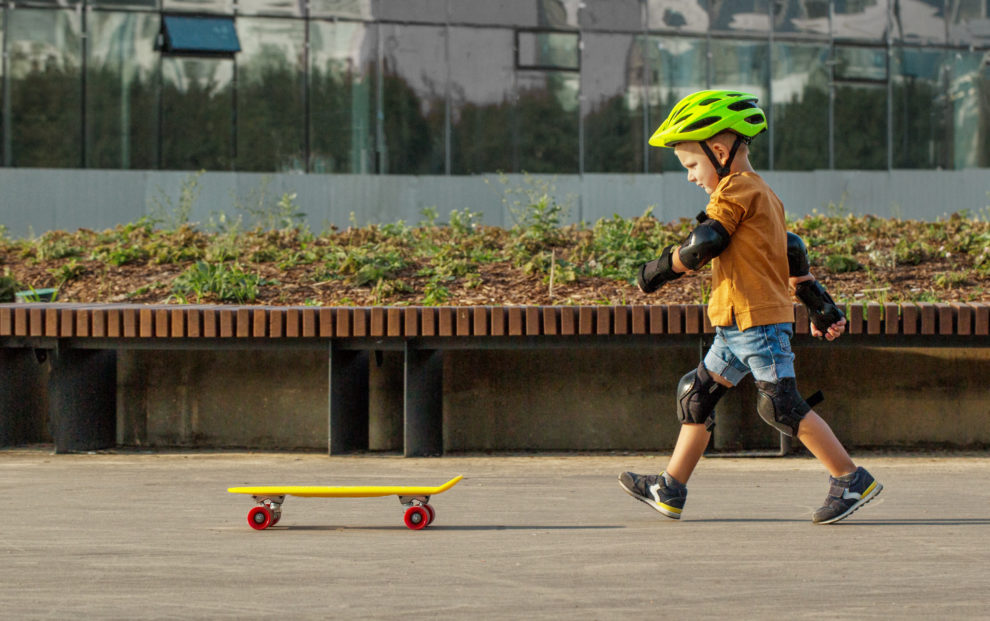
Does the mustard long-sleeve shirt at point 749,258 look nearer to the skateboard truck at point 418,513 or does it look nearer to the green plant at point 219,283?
the skateboard truck at point 418,513

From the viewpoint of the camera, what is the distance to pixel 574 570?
13.3ft

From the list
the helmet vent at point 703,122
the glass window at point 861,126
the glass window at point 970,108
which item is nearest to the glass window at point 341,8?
the glass window at point 861,126

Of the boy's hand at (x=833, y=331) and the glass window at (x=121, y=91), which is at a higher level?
the glass window at (x=121, y=91)

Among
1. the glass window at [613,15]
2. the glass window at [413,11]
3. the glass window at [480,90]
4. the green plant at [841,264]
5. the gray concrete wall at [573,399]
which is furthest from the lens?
the glass window at [613,15]

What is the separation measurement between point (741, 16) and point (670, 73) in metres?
1.53

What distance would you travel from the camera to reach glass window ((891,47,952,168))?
1981 cm

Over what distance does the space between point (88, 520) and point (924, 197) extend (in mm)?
17576

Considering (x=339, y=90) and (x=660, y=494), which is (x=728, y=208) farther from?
(x=339, y=90)

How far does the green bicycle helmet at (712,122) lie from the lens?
487 centimetres

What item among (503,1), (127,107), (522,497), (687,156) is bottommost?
(522,497)

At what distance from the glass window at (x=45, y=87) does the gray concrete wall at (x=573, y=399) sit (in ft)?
36.3

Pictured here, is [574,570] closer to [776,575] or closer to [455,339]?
[776,575]

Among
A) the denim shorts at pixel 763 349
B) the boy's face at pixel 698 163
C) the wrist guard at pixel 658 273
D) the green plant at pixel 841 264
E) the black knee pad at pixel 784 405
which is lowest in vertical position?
the black knee pad at pixel 784 405

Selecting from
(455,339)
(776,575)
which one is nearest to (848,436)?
(455,339)
